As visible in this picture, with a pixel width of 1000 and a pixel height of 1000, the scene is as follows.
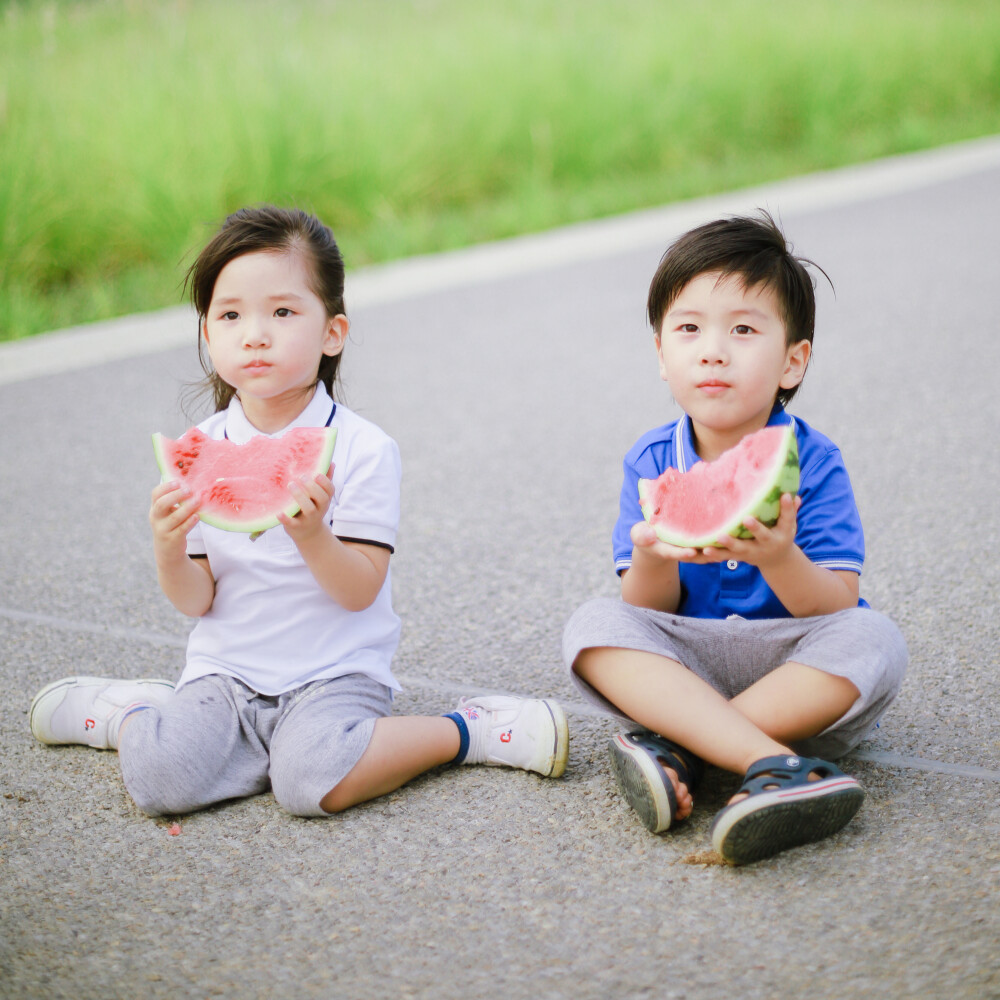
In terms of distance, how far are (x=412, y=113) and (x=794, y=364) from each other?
7.58 m

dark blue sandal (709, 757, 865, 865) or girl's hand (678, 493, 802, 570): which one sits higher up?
girl's hand (678, 493, 802, 570)

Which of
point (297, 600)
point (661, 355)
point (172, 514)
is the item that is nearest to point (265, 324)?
point (172, 514)

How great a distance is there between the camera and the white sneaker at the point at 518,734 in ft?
8.00

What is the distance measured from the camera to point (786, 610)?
95.2 inches

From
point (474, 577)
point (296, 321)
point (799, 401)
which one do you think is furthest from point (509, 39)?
point (296, 321)

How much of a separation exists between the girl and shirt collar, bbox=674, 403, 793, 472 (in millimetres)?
579

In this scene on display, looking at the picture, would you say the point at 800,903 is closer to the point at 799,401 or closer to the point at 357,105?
the point at 799,401

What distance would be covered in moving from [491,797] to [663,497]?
692mm

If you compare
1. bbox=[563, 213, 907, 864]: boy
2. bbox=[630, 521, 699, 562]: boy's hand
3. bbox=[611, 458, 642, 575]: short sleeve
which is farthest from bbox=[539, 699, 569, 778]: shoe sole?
bbox=[630, 521, 699, 562]: boy's hand

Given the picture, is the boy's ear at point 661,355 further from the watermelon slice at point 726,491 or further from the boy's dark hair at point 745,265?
the watermelon slice at point 726,491

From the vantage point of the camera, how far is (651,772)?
2.15m

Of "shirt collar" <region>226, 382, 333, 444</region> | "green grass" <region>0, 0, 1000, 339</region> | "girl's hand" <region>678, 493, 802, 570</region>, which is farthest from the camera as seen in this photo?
"green grass" <region>0, 0, 1000, 339</region>

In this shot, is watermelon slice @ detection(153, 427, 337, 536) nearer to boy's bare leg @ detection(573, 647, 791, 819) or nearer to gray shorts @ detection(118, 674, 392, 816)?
gray shorts @ detection(118, 674, 392, 816)

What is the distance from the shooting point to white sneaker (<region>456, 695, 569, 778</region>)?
244 centimetres
